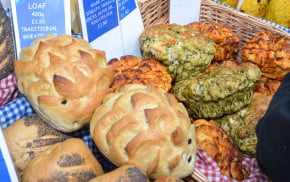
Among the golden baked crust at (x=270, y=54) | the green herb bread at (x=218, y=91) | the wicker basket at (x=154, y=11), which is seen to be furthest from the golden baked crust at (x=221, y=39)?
the wicker basket at (x=154, y=11)

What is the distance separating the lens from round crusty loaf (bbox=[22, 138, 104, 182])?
3.50ft

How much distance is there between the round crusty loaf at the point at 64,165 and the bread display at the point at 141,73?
0.50 meters

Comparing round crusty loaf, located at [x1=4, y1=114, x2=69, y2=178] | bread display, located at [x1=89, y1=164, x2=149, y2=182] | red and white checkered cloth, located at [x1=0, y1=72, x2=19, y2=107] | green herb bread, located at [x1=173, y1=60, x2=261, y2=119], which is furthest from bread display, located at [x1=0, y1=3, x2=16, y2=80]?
green herb bread, located at [x1=173, y1=60, x2=261, y2=119]

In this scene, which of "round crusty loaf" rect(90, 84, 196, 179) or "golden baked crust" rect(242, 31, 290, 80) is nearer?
"round crusty loaf" rect(90, 84, 196, 179)

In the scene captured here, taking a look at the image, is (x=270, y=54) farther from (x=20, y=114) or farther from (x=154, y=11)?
(x=20, y=114)

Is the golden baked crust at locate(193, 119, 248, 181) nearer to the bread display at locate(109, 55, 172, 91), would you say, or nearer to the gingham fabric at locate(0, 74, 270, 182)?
the gingham fabric at locate(0, 74, 270, 182)

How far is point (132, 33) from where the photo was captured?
2070 millimetres

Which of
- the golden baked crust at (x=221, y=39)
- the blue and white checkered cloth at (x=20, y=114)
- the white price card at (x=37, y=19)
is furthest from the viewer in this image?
the golden baked crust at (x=221, y=39)

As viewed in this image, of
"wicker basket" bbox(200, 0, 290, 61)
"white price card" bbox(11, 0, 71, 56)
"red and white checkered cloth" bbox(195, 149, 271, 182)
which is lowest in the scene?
"red and white checkered cloth" bbox(195, 149, 271, 182)

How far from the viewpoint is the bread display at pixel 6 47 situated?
4.67 feet

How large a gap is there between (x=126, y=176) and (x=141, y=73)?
30.1 inches

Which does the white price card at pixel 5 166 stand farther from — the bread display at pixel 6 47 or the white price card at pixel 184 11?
the white price card at pixel 184 11

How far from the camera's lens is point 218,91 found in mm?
1675

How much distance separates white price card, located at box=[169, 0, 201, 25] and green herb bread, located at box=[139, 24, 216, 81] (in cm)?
49
